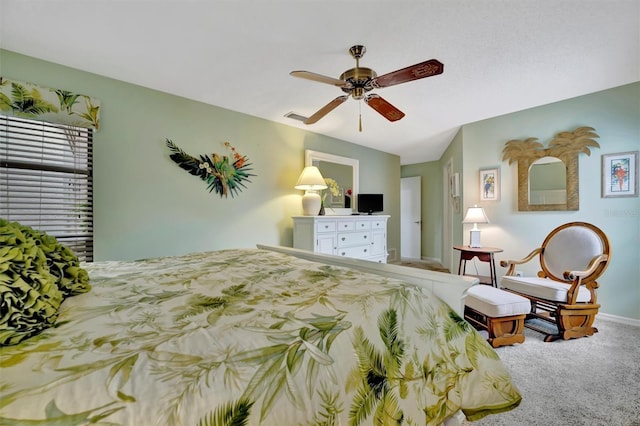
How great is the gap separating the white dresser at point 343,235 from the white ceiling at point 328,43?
151 centimetres

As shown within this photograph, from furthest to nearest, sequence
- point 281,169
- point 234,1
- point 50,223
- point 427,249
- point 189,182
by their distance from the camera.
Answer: point 427,249 < point 281,169 < point 189,182 < point 50,223 < point 234,1

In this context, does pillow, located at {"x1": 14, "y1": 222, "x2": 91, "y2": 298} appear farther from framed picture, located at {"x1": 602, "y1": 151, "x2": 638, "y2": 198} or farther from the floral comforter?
framed picture, located at {"x1": 602, "y1": 151, "x2": 638, "y2": 198}

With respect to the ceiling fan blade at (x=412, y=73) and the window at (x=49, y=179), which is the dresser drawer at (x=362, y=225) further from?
the window at (x=49, y=179)

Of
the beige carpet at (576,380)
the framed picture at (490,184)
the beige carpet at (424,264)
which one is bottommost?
the beige carpet at (424,264)

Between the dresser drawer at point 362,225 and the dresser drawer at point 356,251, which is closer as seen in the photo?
the dresser drawer at point 356,251

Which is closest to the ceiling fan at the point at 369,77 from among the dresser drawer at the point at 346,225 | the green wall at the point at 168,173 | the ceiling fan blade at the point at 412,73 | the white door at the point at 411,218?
the ceiling fan blade at the point at 412,73

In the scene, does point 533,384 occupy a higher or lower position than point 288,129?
lower

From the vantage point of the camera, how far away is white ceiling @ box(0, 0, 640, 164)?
1694 millimetres

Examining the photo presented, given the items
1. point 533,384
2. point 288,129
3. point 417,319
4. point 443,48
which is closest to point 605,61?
point 443,48

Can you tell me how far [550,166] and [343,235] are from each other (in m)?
2.61

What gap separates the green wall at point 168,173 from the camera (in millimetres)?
2391

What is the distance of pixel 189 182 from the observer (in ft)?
9.47

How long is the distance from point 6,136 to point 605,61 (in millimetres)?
4988

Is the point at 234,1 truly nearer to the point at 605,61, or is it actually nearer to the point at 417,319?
the point at 417,319
